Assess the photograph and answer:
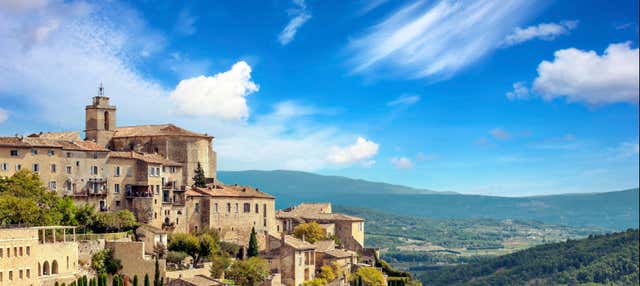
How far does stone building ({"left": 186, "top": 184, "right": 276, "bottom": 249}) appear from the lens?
2857 inches

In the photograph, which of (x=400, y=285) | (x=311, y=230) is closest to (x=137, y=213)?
(x=311, y=230)

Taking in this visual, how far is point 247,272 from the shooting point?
2552 inches

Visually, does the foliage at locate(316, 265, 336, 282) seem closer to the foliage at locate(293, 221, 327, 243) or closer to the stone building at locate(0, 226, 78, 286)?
the foliage at locate(293, 221, 327, 243)

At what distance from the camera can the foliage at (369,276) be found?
77.1 meters

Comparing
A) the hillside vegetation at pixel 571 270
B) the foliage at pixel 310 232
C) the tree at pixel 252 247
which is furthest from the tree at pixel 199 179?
the hillside vegetation at pixel 571 270

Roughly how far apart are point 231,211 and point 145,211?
33.6ft

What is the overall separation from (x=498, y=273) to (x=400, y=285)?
117 metres

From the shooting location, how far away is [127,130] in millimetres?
78000

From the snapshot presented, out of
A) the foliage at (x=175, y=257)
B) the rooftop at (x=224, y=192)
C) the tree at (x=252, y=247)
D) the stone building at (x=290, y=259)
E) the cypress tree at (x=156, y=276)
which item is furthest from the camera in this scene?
the rooftop at (x=224, y=192)

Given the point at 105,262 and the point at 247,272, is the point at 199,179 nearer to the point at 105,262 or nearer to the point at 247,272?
the point at 247,272

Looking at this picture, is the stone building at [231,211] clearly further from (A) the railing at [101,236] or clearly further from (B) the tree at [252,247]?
(A) the railing at [101,236]

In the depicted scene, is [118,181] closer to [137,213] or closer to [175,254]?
[137,213]

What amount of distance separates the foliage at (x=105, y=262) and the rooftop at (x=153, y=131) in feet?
64.2

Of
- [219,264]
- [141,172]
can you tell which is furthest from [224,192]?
[219,264]
